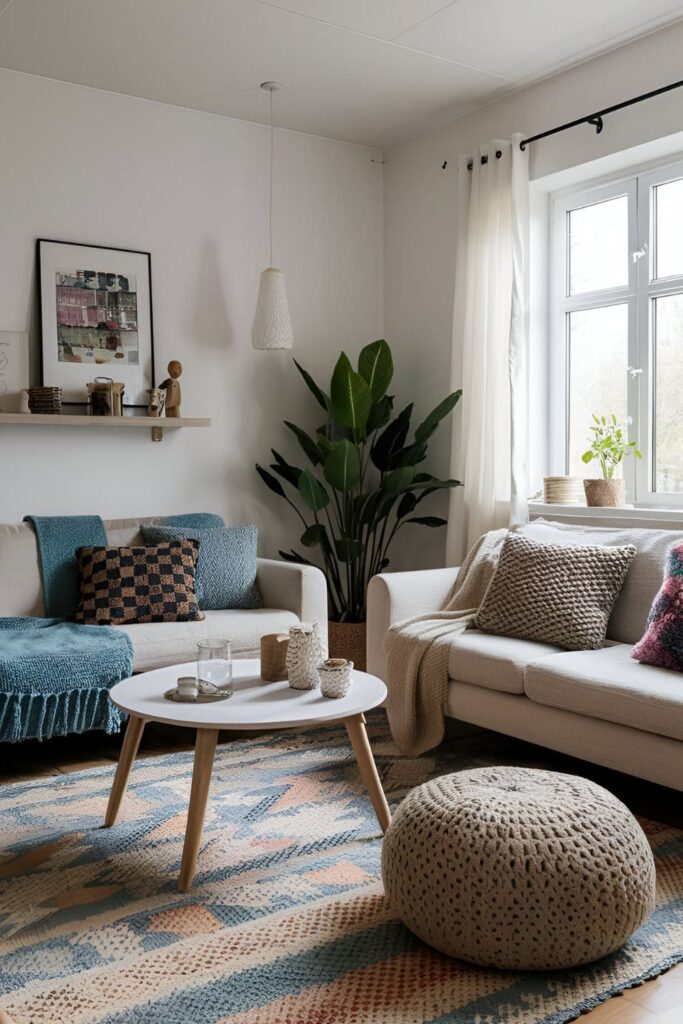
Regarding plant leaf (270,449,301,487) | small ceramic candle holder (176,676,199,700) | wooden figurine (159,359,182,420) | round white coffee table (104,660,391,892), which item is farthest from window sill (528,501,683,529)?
small ceramic candle holder (176,676,199,700)

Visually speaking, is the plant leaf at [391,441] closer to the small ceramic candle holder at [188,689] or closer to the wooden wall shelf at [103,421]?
the wooden wall shelf at [103,421]

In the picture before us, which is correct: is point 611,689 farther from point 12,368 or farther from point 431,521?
point 12,368

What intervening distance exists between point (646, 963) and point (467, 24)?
3.17 metres

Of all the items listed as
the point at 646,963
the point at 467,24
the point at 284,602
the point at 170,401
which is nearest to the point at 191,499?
the point at 170,401

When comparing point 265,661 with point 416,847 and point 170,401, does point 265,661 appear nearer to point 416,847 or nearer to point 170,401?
point 416,847

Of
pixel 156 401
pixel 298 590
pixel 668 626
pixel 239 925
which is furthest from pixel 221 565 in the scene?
pixel 239 925

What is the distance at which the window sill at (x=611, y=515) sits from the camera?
3.57m

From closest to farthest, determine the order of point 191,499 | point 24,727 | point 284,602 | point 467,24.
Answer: point 24,727 → point 467,24 → point 284,602 → point 191,499

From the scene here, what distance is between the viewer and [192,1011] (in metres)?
1.72

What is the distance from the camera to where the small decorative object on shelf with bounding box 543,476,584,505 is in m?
4.04

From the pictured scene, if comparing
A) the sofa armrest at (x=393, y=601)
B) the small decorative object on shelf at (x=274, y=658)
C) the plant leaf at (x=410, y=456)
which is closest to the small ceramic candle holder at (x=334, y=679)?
the small decorative object on shelf at (x=274, y=658)

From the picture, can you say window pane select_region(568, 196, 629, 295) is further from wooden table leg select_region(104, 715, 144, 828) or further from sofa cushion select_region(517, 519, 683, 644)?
wooden table leg select_region(104, 715, 144, 828)

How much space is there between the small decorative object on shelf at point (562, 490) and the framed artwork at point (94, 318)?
5.92 feet

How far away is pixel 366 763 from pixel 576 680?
656 millimetres
